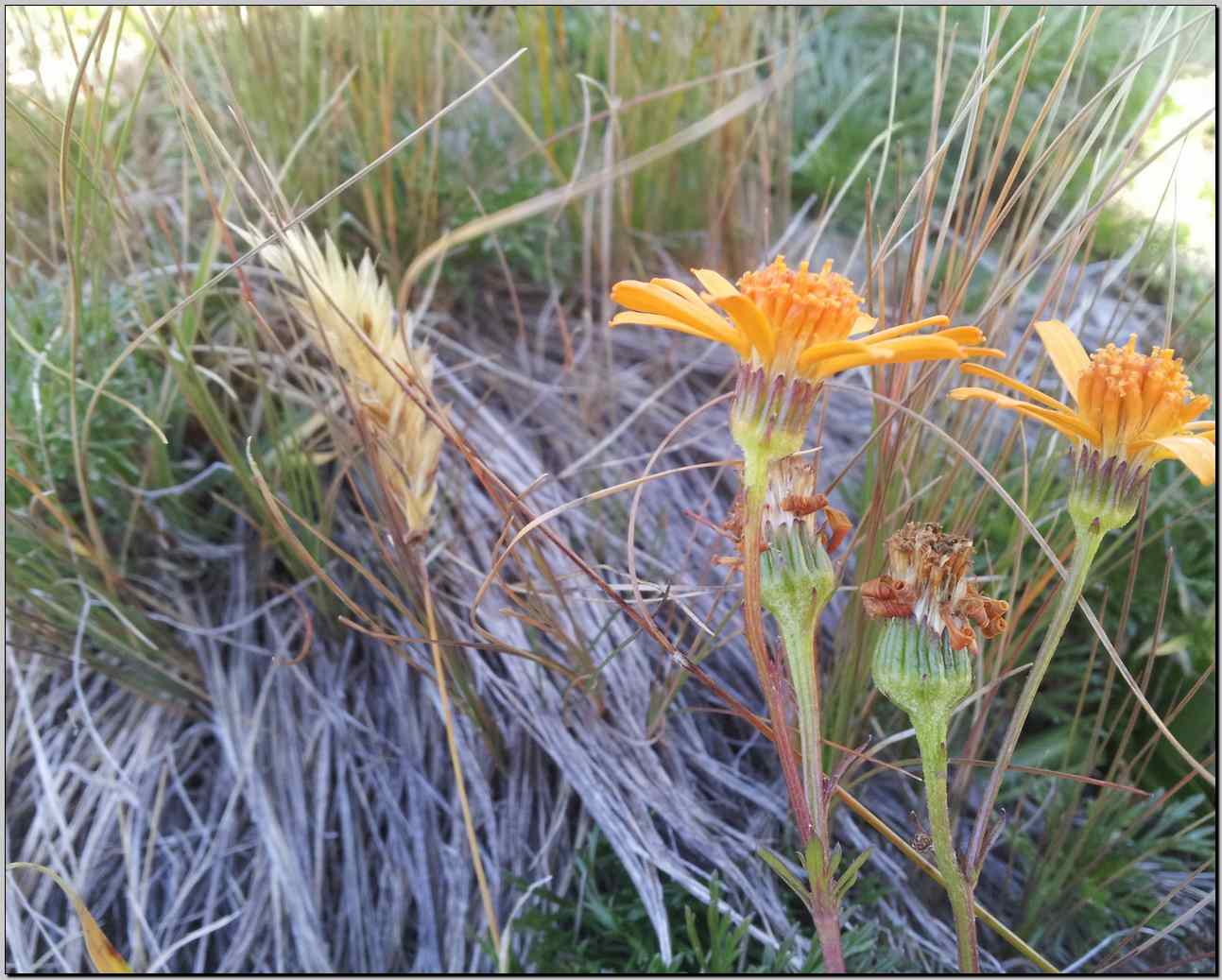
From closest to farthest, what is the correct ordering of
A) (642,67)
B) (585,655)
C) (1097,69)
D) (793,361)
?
(793,361), (585,655), (642,67), (1097,69)

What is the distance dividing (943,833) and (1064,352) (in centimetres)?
34

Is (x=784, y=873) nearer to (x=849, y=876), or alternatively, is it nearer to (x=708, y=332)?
(x=849, y=876)

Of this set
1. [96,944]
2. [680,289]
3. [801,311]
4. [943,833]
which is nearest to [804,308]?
[801,311]

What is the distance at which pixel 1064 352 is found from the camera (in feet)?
2.40

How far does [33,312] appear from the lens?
1320mm

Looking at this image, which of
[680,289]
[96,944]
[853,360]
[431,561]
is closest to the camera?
[853,360]

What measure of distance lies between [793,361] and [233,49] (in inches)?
47.4

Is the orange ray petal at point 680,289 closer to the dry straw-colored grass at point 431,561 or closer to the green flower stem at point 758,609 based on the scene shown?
the green flower stem at point 758,609

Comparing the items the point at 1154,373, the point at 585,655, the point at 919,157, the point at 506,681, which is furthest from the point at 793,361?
the point at 919,157

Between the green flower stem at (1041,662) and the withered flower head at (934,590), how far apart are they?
1.6 inches

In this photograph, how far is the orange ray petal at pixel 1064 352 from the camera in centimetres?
73

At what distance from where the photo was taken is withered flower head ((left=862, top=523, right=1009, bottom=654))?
68cm

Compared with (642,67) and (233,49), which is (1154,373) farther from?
(233,49)

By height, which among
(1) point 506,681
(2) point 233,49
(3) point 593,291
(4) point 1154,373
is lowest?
(1) point 506,681
